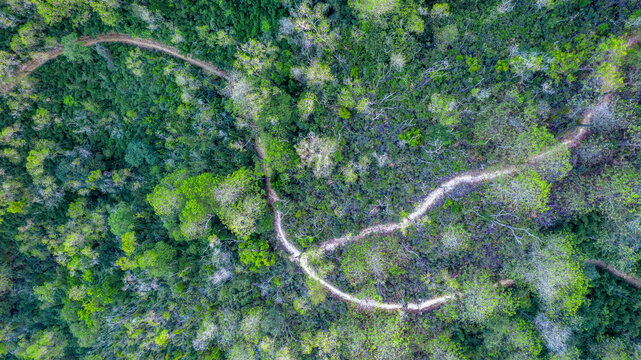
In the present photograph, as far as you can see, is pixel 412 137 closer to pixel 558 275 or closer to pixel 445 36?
pixel 445 36

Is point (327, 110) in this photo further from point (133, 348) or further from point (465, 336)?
point (133, 348)

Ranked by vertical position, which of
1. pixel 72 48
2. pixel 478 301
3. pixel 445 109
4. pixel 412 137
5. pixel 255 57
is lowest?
pixel 478 301

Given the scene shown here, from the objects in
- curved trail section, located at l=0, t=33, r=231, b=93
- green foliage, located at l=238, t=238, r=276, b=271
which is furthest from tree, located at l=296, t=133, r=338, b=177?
curved trail section, located at l=0, t=33, r=231, b=93

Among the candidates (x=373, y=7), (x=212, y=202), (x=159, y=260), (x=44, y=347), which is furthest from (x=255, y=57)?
(x=44, y=347)

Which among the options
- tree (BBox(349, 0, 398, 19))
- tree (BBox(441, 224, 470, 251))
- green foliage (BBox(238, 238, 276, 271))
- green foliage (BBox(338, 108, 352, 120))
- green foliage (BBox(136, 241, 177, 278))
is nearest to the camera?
tree (BBox(349, 0, 398, 19))

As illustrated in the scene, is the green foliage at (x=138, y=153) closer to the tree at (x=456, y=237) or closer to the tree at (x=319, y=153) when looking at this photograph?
the tree at (x=319, y=153)

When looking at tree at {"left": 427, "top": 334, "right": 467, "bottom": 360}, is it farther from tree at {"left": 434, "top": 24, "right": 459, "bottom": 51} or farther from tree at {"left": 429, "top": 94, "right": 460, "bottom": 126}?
tree at {"left": 434, "top": 24, "right": 459, "bottom": 51}

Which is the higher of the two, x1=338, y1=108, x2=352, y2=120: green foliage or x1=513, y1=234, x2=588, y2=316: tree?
x1=338, y1=108, x2=352, y2=120: green foliage

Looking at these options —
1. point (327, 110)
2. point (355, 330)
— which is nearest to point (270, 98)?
point (327, 110)
